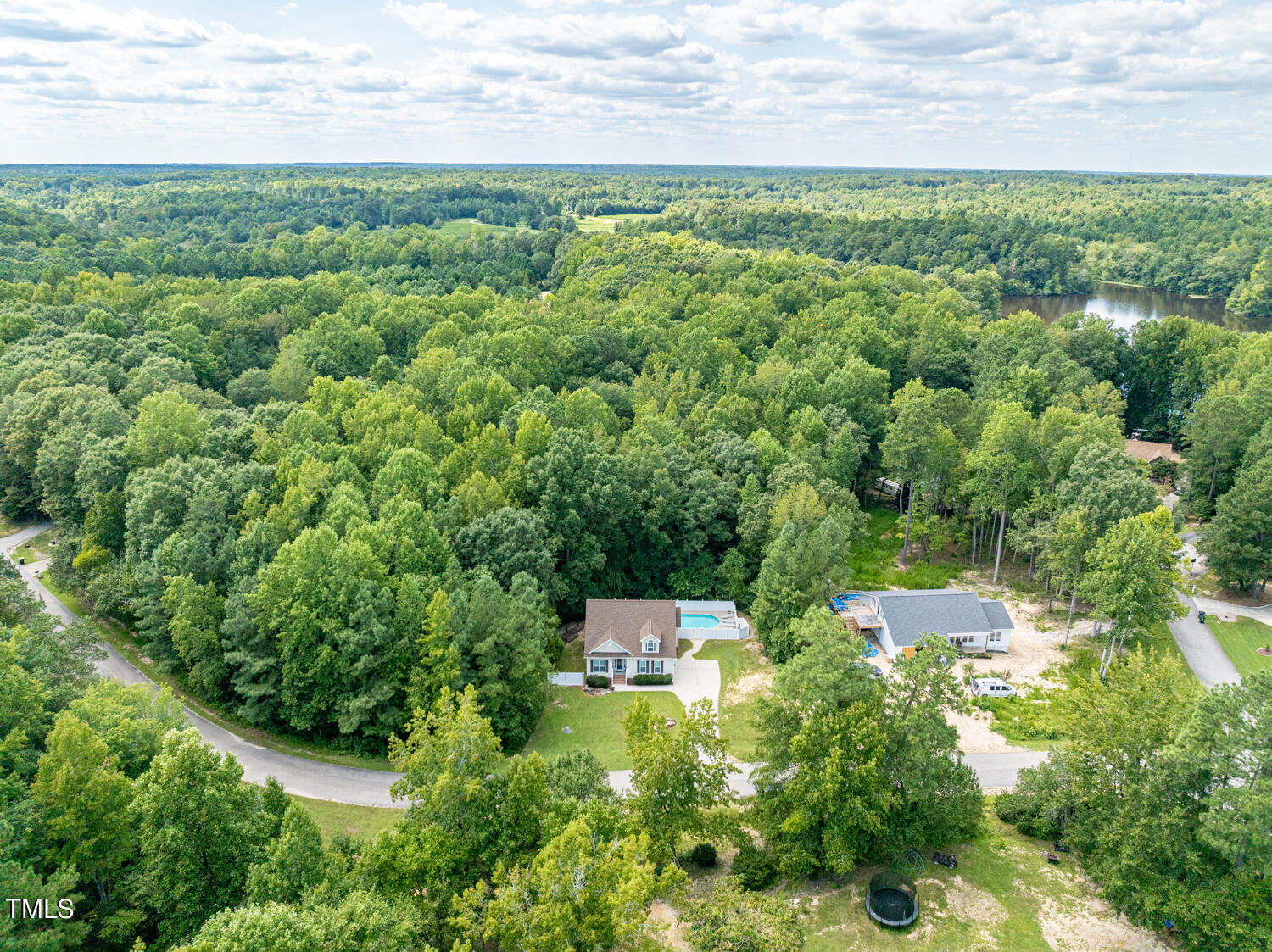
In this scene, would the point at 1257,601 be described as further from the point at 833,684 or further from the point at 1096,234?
the point at 1096,234

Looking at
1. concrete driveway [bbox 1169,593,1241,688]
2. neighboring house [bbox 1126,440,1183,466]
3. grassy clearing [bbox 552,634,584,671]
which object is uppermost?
neighboring house [bbox 1126,440,1183,466]

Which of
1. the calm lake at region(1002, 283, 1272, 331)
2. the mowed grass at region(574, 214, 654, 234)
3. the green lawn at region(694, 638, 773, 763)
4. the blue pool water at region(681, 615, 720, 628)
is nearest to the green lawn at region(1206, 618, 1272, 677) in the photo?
the green lawn at region(694, 638, 773, 763)

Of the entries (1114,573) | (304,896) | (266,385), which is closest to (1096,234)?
(1114,573)

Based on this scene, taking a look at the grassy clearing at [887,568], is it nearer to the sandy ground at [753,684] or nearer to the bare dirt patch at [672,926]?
the sandy ground at [753,684]

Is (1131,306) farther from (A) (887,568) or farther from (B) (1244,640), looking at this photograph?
(A) (887,568)

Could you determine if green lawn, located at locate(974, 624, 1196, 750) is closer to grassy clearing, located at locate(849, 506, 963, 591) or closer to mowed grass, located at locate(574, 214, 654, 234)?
grassy clearing, located at locate(849, 506, 963, 591)
